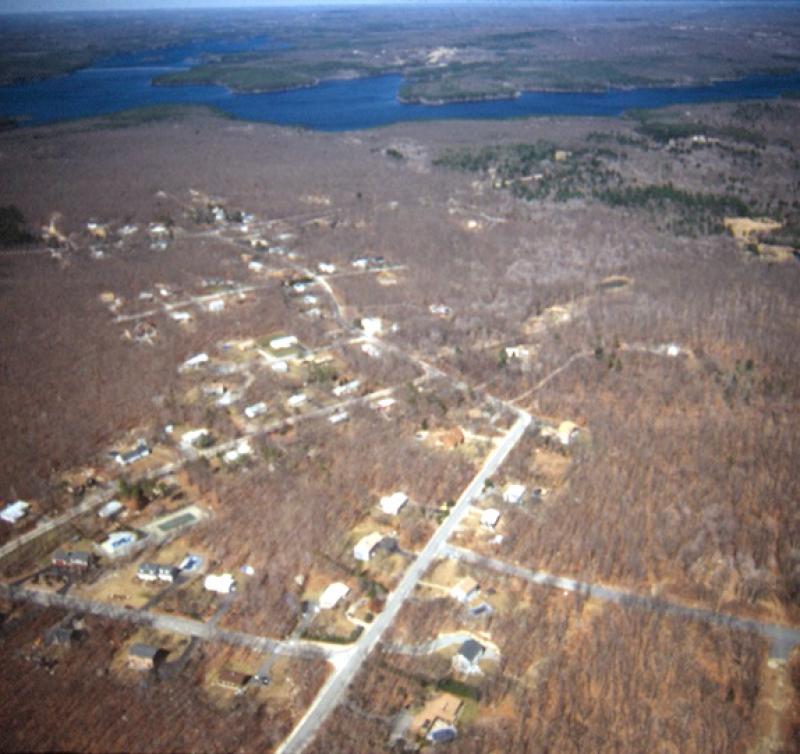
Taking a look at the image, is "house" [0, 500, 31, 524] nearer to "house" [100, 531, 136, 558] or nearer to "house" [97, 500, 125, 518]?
"house" [97, 500, 125, 518]

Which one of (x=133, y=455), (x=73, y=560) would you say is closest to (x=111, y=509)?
(x=73, y=560)

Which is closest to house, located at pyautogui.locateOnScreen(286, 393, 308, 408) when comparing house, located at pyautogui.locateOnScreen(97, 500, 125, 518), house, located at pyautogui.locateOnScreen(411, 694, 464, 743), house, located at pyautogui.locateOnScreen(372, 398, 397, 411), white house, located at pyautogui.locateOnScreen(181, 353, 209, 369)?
house, located at pyautogui.locateOnScreen(372, 398, 397, 411)

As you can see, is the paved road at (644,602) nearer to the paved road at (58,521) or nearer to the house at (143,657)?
the house at (143,657)

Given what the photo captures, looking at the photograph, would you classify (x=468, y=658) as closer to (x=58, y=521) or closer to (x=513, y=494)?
(x=513, y=494)

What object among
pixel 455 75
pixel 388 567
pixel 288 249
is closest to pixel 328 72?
pixel 455 75

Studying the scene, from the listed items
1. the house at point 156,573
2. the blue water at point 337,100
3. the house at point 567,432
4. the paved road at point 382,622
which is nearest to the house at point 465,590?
the paved road at point 382,622

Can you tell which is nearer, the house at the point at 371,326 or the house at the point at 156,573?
the house at the point at 156,573
